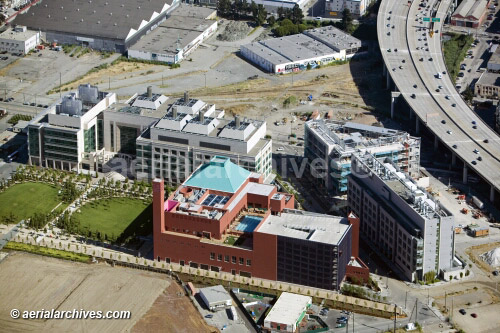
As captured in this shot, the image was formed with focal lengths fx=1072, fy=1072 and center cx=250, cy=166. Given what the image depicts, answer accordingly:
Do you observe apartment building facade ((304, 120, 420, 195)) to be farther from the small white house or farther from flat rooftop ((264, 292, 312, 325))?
the small white house

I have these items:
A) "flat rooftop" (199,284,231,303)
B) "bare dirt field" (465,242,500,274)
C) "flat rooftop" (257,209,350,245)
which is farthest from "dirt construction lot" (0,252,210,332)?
"bare dirt field" (465,242,500,274)

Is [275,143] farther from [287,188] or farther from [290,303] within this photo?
[290,303]

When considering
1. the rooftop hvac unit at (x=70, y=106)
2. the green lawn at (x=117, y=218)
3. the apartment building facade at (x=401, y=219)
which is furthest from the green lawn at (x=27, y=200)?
the apartment building facade at (x=401, y=219)

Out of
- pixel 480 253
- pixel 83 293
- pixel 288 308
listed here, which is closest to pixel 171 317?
pixel 83 293

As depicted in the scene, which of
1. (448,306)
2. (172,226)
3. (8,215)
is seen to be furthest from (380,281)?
(8,215)

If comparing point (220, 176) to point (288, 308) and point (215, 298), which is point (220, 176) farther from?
point (288, 308)

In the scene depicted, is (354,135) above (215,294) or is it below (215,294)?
above
